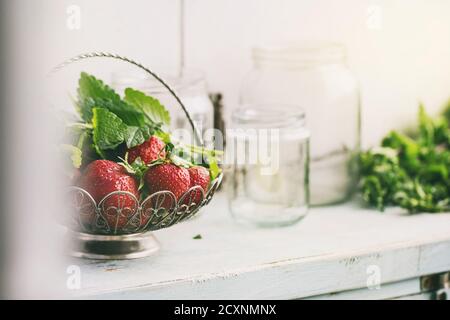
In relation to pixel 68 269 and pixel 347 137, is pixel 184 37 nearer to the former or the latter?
pixel 347 137

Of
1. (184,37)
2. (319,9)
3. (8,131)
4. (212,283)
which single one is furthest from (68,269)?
(319,9)

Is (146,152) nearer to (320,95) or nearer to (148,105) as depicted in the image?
(148,105)

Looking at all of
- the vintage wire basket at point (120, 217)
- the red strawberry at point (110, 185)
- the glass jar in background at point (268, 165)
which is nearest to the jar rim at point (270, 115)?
the glass jar in background at point (268, 165)

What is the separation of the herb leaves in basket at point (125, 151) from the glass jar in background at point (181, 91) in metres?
0.17

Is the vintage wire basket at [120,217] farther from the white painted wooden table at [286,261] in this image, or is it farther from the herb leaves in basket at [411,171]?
the herb leaves in basket at [411,171]

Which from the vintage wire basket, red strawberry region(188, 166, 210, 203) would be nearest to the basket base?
the vintage wire basket

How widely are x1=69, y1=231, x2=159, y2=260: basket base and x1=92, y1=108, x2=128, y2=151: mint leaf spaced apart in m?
0.13

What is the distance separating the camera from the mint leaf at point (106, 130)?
1.03 meters

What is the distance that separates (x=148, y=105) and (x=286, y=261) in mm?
273

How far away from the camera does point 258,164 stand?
1314 mm

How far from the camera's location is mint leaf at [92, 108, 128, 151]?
3.39 feet

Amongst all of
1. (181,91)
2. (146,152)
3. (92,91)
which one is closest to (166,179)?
(146,152)
